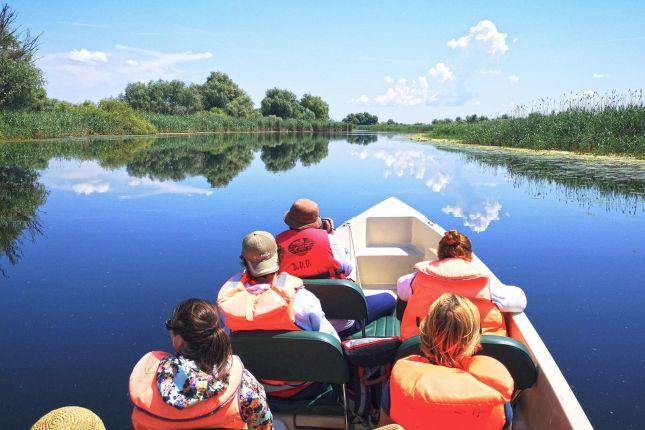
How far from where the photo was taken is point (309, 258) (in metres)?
2.83

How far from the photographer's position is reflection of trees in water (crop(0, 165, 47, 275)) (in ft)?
21.3

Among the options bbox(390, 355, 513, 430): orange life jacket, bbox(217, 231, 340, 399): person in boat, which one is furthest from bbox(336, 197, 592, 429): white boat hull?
bbox(217, 231, 340, 399): person in boat

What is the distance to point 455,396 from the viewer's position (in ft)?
5.03

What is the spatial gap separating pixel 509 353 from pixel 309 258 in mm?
1232

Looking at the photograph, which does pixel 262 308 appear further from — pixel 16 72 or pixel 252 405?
pixel 16 72

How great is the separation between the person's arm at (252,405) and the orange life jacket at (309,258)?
3.73 feet

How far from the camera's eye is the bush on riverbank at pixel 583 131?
15.5m

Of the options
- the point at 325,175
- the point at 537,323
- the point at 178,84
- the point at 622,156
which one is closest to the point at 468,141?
the point at 622,156

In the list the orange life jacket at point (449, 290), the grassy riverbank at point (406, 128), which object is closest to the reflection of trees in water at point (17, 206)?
the orange life jacket at point (449, 290)

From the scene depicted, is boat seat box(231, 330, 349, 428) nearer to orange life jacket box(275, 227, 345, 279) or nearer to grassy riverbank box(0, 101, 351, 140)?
orange life jacket box(275, 227, 345, 279)

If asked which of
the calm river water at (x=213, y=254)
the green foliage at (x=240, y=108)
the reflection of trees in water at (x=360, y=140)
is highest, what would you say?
the green foliage at (x=240, y=108)

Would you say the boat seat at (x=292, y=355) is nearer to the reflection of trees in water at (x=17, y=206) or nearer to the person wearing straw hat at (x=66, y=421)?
the person wearing straw hat at (x=66, y=421)

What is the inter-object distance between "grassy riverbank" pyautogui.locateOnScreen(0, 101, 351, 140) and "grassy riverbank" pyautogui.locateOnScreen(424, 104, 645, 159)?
24981 mm

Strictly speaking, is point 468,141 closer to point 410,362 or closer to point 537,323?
point 537,323
